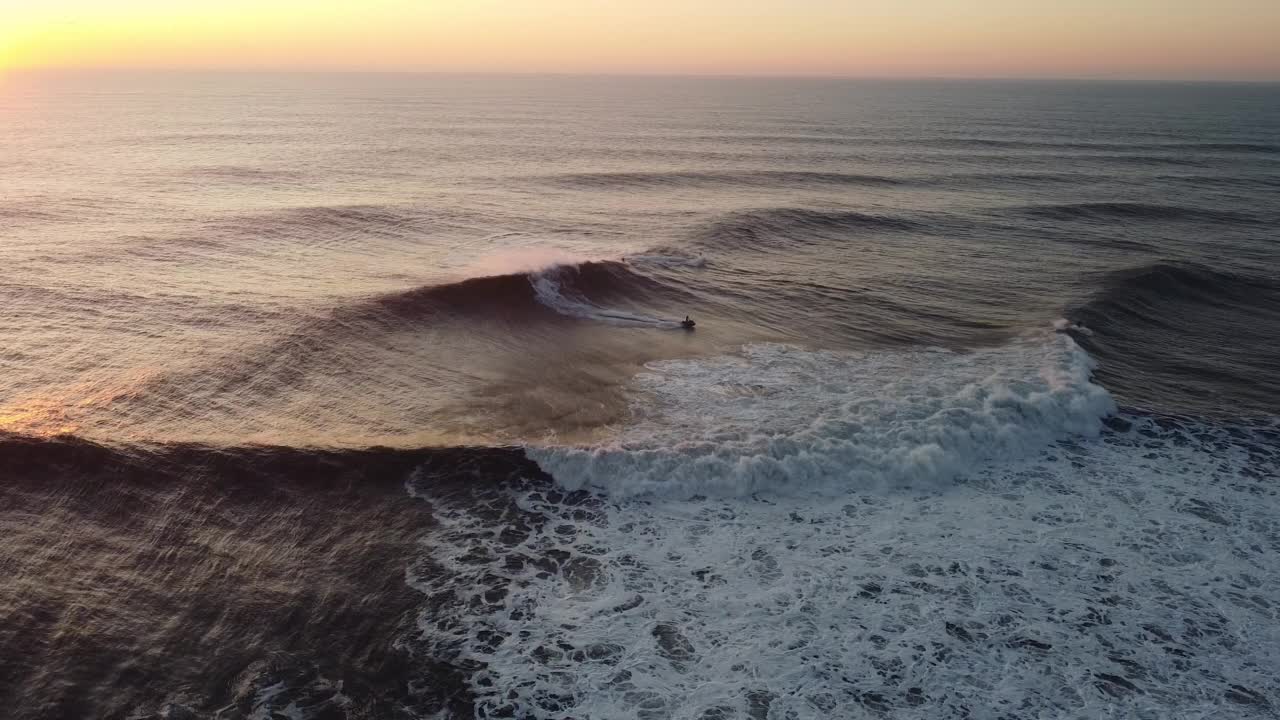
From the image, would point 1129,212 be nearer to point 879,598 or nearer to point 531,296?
point 531,296

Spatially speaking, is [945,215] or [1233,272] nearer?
[1233,272]

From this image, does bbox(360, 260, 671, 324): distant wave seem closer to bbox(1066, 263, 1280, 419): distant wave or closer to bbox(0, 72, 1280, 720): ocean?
bbox(0, 72, 1280, 720): ocean

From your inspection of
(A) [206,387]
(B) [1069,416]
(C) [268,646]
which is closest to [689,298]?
(B) [1069,416]

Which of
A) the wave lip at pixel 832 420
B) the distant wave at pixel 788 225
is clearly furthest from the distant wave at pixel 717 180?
the wave lip at pixel 832 420

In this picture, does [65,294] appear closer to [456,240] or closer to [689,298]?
[456,240]

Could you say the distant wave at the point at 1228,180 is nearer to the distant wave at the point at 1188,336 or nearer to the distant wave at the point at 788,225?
the distant wave at the point at 788,225

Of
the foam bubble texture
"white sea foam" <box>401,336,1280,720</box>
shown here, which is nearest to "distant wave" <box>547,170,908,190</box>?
"white sea foam" <box>401,336,1280,720</box>

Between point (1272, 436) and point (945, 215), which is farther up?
point (945, 215)

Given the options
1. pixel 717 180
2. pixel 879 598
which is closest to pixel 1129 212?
pixel 717 180
